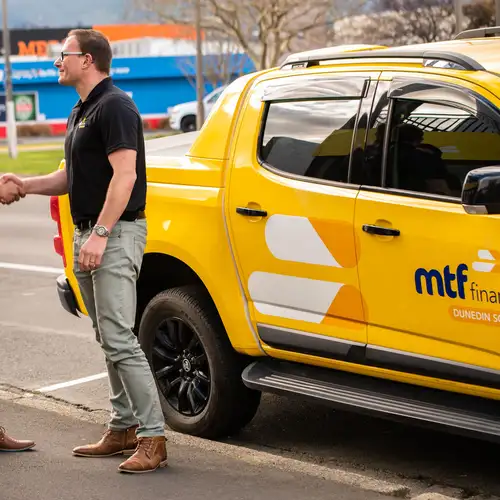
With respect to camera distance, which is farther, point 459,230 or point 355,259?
point 355,259

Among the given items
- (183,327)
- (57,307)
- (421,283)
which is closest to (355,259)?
(421,283)

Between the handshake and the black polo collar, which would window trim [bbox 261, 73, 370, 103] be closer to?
the black polo collar

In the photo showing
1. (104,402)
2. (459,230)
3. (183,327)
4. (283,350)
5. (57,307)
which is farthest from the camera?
(57,307)

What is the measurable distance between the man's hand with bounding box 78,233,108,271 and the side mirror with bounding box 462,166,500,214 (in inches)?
59.9

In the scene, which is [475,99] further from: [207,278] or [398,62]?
[207,278]

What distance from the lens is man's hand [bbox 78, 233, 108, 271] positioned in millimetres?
5027

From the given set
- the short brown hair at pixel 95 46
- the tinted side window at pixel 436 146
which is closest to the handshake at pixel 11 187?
the short brown hair at pixel 95 46

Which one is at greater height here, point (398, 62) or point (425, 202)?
point (398, 62)

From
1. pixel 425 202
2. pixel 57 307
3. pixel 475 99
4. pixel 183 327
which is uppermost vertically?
pixel 475 99

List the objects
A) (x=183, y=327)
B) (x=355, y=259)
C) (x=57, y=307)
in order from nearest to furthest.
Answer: (x=355, y=259), (x=183, y=327), (x=57, y=307)

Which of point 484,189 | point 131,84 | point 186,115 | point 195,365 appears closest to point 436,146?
point 484,189

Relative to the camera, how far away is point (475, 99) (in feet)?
15.9

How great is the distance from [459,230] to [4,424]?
8.80ft

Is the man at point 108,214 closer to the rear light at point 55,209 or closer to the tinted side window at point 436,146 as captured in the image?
the tinted side window at point 436,146
